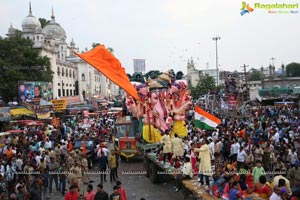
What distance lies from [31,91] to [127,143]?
20.5 m

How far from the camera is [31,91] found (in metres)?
Answer: 34.0

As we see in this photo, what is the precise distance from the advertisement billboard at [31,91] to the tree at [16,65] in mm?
3810

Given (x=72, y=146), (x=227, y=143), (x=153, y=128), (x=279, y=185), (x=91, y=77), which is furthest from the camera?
(x=91, y=77)

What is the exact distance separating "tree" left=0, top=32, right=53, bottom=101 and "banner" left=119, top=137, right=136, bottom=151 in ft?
80.4

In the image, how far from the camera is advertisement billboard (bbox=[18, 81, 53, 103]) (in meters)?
32.9

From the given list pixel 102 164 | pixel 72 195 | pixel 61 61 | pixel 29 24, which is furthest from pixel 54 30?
pixel 72 195

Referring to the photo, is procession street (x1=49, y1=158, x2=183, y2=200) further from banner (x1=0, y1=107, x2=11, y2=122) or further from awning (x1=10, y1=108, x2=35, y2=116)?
awning (x1=10, y1=108, x2=35, y2=116)

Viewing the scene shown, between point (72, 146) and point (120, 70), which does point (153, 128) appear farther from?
point (72, 146)

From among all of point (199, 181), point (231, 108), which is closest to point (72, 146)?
point (199, 181)

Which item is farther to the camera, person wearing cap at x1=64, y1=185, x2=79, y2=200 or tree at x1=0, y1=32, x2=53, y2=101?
tree at x1=0, y1=32, x2=53, y2=101

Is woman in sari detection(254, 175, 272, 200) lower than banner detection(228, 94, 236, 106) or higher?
lower

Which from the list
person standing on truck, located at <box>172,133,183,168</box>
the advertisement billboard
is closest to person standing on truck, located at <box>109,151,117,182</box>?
person standing on truck, located at <box>172,133,183,168</box>

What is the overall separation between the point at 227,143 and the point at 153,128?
370cm

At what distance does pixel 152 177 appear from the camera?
12797mm
